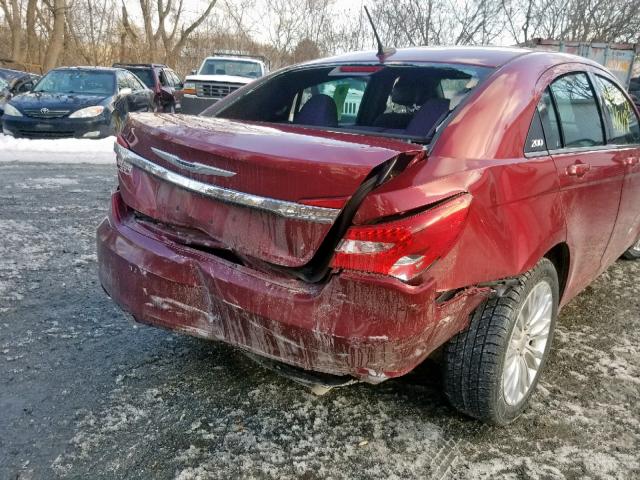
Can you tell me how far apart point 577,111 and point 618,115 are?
0.76m

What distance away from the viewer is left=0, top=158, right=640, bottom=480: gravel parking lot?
2.17m

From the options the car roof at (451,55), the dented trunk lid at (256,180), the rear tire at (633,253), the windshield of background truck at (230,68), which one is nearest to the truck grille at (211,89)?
the windshield of background truck at (230,68)

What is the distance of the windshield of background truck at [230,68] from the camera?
15.0 m

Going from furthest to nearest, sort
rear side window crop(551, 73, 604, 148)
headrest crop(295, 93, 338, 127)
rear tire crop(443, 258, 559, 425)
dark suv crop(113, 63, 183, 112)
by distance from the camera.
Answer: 1. dark suv crop(113, 63, 183, 112)
2. headrest crop(295, 93, 338, 127)
3. rear side window crop(551, 73, 604, 148)
4. rear tire crop(443, 258, 559, 425)

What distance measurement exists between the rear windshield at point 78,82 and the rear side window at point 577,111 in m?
9.92

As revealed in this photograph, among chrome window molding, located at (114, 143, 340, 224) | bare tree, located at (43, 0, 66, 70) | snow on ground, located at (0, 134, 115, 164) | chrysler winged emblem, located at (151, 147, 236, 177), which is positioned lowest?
snow on ground, located at (0, 134, 115, 164)

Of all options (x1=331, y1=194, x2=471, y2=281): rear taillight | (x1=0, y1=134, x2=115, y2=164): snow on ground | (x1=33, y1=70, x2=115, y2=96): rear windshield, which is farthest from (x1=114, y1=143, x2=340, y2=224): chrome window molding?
(x1=33, y1=70, x2=115, y2=96): rear windshield

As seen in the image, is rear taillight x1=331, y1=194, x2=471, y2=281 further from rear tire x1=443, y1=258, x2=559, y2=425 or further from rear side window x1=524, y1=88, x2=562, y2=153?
rear side window x1=524, y1=88, x2=562, y2=153

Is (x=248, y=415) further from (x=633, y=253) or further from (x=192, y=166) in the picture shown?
(x=633, y=253)

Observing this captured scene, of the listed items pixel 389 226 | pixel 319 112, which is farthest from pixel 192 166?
pixel 319 112

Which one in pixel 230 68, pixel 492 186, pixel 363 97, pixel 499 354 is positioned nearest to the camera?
pixel 492 186

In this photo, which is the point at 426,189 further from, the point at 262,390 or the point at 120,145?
the point at 120,145

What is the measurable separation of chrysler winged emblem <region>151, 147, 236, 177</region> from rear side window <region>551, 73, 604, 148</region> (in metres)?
1.66

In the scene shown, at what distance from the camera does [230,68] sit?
15.1 metres
